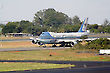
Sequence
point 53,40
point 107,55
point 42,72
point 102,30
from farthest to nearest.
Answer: point 102,30 < point 53,40 < point 107,55 < point 42,72

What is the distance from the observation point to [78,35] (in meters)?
88.6

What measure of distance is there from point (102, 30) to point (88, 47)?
359ft

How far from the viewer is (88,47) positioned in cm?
7000

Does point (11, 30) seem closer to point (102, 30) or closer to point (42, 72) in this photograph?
point (102, 30)

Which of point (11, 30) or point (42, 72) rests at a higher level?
point (11, 30)

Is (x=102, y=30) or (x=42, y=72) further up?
(x=102, y=30)

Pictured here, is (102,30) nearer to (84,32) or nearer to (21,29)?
(21,29)

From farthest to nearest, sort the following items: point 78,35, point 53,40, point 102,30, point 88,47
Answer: point 102,30 → point 78,35 → point 53,40 → point 88,47

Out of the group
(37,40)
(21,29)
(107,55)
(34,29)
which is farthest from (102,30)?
(107,55)

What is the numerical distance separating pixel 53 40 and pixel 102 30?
102 meters

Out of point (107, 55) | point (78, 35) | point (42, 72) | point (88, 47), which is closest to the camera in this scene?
point (42, 72)

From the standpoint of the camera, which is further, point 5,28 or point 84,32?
point 5,28

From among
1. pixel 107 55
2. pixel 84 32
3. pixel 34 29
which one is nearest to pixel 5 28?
pixel 34 29

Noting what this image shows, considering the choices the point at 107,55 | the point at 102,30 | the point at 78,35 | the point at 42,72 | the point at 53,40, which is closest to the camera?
the point at 42,72
